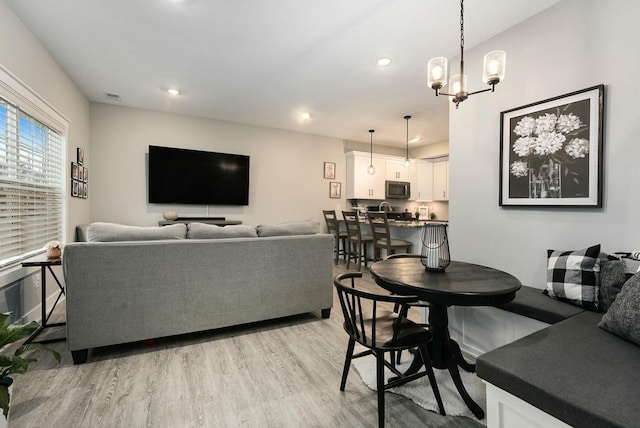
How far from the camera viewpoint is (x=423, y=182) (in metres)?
7.23

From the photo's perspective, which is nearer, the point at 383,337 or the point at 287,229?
the point at 383,337

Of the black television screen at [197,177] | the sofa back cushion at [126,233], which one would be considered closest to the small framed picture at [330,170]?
the black television screen at [197,177]

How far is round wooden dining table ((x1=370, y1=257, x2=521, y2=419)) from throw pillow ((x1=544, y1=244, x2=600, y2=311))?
45cm

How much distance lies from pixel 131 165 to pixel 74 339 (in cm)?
341

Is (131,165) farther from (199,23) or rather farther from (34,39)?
(199,23)

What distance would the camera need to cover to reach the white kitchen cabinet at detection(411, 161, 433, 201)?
23.4ft

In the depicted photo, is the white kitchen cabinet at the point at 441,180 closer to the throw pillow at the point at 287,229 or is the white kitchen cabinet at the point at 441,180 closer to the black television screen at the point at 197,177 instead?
the black television screen at the point at 197,177

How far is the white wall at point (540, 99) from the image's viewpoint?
6.10 ft

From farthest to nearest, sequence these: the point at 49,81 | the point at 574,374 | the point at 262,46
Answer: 1. the point at 49,81
2. the point at 262,46
3. the point at 574,374

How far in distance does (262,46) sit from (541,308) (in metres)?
3.15

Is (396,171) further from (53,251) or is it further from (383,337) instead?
(53,251)

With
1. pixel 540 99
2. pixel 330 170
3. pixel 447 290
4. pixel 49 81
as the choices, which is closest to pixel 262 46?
pixel 49 81

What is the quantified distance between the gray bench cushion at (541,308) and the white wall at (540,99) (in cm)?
46

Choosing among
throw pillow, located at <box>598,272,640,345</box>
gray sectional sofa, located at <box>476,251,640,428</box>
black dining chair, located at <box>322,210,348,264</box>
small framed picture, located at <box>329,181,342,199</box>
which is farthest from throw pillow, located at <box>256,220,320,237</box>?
small framed picture, located at <box>329,181,342,199</box>
